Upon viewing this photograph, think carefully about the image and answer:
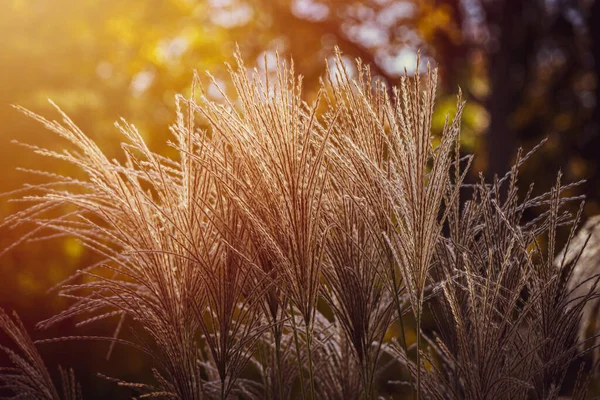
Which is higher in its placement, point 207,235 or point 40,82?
point 40,82

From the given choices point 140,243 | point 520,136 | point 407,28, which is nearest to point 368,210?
point 140,243

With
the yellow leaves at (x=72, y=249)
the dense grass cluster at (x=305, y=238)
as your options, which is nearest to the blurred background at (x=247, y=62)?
the yellow leaves at (x=72, y=249)

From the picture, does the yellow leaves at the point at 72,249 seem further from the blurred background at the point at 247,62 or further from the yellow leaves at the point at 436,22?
the yellow leaves at the point at 436,22

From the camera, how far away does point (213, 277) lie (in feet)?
4.99

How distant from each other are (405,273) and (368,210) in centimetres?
19

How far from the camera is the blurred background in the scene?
6352 mm

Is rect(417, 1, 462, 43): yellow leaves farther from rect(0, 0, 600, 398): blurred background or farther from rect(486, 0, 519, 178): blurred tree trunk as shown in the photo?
rect(486, 0, 519, 178): blurred tree trunk

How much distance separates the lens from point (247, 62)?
11305 mm

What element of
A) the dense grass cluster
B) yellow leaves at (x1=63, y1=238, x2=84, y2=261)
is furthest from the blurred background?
the dense grass cluster

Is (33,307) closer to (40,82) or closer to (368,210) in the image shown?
(40,82)

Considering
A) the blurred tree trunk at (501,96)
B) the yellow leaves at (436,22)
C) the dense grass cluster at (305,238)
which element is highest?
the yellow leaves at (436,22)

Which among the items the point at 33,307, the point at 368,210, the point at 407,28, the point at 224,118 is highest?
the point at 407,28

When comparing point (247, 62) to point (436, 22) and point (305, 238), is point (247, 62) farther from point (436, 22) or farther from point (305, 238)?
point (305, 238)

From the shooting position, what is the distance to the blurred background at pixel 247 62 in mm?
6352
